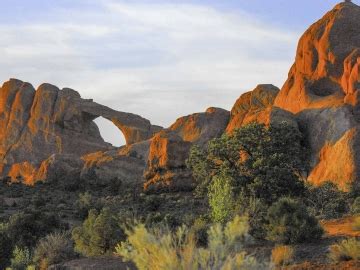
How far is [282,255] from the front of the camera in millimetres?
16812

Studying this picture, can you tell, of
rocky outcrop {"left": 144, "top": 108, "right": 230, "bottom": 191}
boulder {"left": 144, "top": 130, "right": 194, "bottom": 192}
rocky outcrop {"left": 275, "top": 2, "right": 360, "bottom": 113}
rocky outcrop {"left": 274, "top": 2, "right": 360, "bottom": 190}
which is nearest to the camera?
rocky outcrop {"left": 274, "top": 2, "right": 360, "bottom": 190}

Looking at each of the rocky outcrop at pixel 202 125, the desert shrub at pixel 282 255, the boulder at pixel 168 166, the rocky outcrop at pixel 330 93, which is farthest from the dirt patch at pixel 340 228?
the rocky outcrop at pixel 202 125

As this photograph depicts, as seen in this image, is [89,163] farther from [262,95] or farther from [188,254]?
[188,254]

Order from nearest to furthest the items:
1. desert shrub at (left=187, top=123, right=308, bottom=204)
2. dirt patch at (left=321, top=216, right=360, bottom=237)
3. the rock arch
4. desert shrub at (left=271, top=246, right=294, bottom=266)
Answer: desert shrub at (left=271, top=246, right=294, bottom=266)
dirt patch at (left=321, top=216, right=360, bottom=237)
desert shrub at (left=187, top=123, right=308, bottom=204)
the rock arch

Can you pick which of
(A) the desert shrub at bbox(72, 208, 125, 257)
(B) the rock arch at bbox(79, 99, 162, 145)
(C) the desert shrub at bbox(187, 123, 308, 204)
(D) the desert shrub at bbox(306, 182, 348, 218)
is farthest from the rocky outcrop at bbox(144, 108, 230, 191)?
(A) the desert shrub at bbox(72, 208, 125, 257)

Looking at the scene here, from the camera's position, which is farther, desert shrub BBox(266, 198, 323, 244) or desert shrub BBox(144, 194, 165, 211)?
desert shrub BBox(144, 194, 165, 211)

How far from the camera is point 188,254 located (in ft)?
31.4

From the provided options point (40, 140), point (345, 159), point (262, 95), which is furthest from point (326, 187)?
point (40, 140)

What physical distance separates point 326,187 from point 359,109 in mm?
12723

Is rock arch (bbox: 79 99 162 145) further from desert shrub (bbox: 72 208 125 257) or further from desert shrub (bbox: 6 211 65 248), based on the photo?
desert shrub (bbox: 72 208 125 257)

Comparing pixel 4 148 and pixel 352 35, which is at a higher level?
pixel 352 35

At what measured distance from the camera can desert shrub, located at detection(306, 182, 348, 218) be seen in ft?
108

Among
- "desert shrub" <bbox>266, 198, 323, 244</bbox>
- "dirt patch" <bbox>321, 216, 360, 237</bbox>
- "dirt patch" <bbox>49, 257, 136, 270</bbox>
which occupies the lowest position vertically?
"dirt patch" <bbox>49, 257, 136, 270</bbox>

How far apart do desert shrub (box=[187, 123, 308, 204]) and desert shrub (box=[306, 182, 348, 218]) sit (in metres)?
1.77
